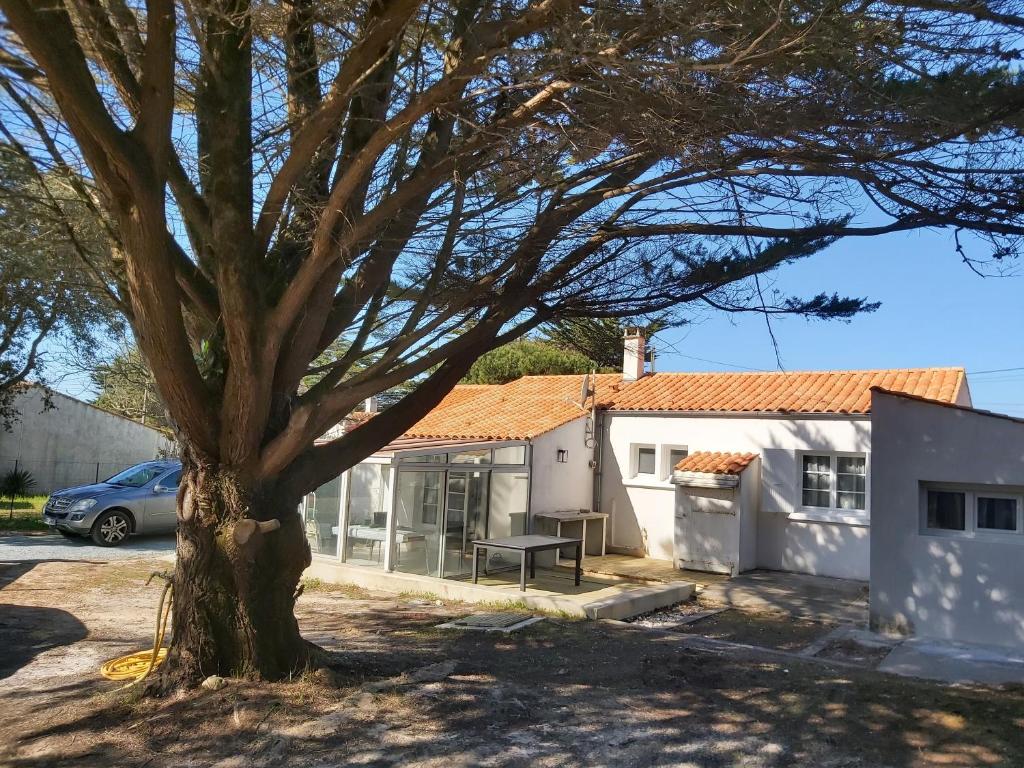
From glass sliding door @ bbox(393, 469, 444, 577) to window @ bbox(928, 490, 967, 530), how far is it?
7.67 metres

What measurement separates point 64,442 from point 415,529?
20394mm

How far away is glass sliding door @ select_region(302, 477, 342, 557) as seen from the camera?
14.4 metres

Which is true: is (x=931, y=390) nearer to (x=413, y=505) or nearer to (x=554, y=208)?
(x=413, y=505)

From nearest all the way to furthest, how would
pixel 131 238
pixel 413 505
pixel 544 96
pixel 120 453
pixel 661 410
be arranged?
pixel 131 238, pixel 544 96, pixel 413 505, pixel 661 410, pixel 120 453

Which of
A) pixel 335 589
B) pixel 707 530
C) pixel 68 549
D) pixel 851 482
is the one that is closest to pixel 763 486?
pixel 707 530

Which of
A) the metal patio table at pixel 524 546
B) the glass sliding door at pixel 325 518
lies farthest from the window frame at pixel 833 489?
the glass sliding door at pixel 325 518

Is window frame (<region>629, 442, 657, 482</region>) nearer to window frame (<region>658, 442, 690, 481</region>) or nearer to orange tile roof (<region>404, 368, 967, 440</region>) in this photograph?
window frame (<region>658, 442, 690, 481</region>)

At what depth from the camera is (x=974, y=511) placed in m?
9.64

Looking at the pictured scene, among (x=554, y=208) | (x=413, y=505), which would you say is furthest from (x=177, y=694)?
(x=413, y=505)

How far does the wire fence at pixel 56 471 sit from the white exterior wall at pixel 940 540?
2477 centimetres

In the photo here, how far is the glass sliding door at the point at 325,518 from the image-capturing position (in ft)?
47.3

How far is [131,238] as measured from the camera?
5.29 meters

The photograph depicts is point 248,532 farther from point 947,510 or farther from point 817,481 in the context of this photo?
point 817,481

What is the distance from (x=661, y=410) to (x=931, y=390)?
5.45 meters
